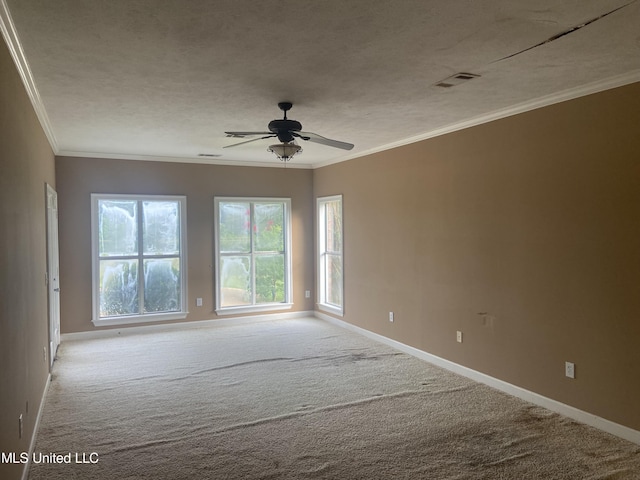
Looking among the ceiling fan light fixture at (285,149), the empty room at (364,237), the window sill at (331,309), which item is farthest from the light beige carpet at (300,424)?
the ceiling fan light fixture at (285,149)

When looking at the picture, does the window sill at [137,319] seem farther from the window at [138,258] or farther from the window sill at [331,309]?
the window sill at [331,309]

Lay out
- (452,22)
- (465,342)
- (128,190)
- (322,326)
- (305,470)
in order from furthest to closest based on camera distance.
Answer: (322,326)
(128,190)
(465,342)
(305,470)
(452,22)

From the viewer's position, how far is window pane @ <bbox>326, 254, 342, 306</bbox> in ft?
23.1

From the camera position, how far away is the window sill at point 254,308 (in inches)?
274

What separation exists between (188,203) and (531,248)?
475 cm

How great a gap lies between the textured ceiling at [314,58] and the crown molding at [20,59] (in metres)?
0.02

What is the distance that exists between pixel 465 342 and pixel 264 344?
250cm

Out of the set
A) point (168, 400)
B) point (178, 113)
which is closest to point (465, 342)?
point (168, 400)

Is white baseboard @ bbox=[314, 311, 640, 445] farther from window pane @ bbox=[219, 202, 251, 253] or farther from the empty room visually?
window pane @ bbox=[219, 202, 251, 253]

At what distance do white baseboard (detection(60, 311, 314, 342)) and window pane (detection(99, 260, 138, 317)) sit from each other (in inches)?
9.6

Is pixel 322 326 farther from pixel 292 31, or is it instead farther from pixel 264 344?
pixel 292 31

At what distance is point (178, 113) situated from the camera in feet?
13.1

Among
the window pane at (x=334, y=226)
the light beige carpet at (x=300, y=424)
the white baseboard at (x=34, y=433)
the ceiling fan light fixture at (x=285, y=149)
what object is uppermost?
the ceiling fan light fixture at (x=285, y=149)

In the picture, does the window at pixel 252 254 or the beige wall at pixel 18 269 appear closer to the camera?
the beige wall at pixel 18 269
